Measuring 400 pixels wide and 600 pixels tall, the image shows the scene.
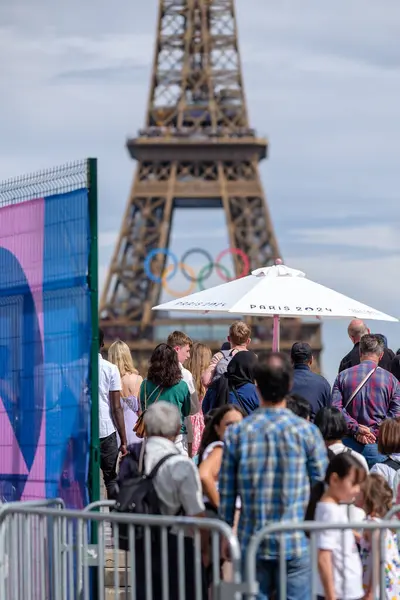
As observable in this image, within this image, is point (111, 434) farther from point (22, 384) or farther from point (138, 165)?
point (138, 165)

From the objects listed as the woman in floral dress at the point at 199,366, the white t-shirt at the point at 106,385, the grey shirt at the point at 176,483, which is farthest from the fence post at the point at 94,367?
the woman in floral dress at the point at 199,366

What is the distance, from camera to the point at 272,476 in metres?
5.91

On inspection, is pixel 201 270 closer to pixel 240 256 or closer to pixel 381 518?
pixel 240 256

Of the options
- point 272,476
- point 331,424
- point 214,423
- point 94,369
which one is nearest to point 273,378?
point 272,476

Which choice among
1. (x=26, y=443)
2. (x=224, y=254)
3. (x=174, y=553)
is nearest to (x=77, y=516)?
(x=174, y=553)

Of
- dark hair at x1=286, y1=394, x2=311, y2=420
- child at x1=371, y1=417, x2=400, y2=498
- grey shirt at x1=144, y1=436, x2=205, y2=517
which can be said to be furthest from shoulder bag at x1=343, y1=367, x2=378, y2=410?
grey shirt at x1=144, y1=436, x2=205, y2=517

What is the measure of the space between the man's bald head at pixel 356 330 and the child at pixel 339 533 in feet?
15.0

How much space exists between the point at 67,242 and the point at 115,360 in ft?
9.55

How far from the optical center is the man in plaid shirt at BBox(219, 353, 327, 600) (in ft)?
19.4

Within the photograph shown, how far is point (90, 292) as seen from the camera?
7.39 m

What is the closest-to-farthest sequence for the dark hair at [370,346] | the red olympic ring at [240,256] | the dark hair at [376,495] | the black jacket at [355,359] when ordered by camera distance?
the dark hair at [376,495]
the dark hair at [370,346]
the black jacket at [355,359]
the red olympic ring at [240,256]

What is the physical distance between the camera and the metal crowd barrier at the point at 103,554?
5.78 meters

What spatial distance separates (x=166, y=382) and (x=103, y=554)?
280 centimetres

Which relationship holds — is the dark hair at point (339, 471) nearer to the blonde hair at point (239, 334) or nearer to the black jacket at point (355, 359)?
the blonde hair at point (239, 334)
